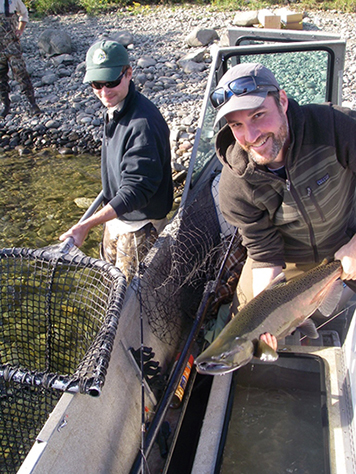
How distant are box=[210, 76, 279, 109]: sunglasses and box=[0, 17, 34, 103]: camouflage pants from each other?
995cm

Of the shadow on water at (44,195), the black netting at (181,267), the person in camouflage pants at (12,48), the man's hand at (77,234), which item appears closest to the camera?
the man's hand at (77,234)

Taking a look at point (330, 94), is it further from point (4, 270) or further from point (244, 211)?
point (4, 270)

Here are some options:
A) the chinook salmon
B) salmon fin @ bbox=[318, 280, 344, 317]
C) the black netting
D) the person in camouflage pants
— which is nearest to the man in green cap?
the black netting

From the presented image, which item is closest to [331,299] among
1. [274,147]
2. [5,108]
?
[274,147]

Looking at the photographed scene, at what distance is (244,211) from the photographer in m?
3.16

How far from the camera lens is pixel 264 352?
8.14 feet

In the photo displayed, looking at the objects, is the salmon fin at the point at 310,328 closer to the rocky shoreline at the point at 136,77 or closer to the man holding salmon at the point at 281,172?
the man holding salmon at the point at 281,172

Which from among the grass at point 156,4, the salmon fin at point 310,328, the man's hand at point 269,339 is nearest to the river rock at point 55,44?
the grass at point 156,4

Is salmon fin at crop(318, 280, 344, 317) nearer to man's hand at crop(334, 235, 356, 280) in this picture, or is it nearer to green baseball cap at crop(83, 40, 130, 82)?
man's hand at crop(334, 235, 356, 280)

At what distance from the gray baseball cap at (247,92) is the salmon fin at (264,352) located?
132cm

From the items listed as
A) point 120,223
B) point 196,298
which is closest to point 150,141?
point 120,223

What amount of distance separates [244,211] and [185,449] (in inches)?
68.0

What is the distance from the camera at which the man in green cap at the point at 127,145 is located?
145 inches

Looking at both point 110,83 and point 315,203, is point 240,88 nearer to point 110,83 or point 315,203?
point 315,203
